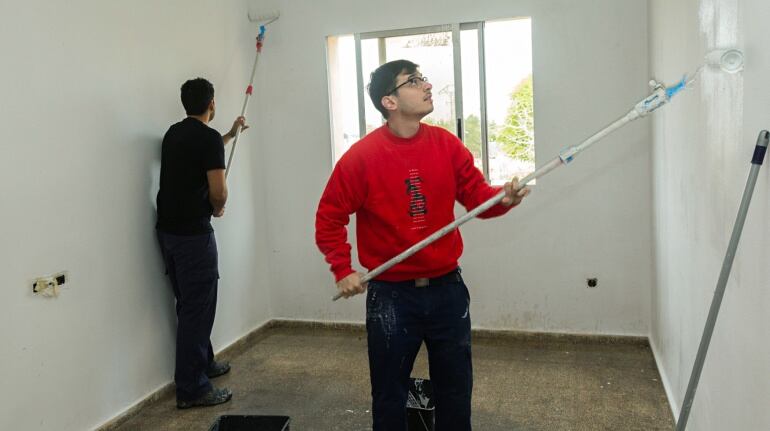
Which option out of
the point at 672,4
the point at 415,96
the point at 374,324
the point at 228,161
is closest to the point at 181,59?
the point at 228,161

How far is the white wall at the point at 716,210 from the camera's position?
1.37 metres

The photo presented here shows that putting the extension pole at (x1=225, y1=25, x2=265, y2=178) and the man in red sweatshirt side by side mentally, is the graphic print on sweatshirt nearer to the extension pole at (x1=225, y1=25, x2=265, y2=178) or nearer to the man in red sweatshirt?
the man in red sweatshirt

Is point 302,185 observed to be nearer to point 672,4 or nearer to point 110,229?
point 110,229

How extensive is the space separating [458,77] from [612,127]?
2273 mm

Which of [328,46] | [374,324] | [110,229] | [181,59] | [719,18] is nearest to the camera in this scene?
[719,18]

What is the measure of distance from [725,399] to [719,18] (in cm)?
99

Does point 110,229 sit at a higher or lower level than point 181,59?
lower

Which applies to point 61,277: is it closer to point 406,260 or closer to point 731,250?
point 406,260

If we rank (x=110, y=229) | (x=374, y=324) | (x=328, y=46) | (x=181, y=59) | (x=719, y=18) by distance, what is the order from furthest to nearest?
(x=328, y=46) < (x=181, y=59) < (x=110, y=229) < (x=374, y=324) < (x=719, y=18)

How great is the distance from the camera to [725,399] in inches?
66.6

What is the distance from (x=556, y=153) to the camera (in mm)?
3750

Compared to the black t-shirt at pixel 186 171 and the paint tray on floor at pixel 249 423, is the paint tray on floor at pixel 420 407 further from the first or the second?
the black t-shirt at pixel 186 171

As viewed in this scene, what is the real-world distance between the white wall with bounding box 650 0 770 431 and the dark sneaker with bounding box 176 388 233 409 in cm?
206

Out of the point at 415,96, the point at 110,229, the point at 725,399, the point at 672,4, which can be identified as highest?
the point at 672,4
